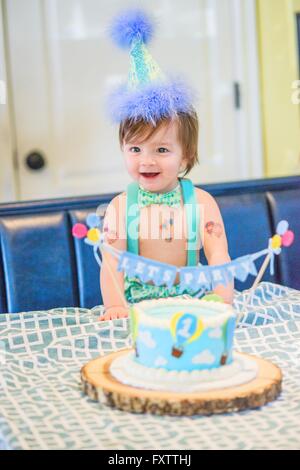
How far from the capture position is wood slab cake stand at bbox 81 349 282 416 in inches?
42.7

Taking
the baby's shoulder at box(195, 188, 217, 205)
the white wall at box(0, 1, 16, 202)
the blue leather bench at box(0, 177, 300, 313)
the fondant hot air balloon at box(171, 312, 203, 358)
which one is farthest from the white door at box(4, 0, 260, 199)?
the fondant hot air balloon at box(171, 312, 203, 358)

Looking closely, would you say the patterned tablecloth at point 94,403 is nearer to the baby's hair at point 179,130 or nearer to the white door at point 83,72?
the baby's hair at point 179,130

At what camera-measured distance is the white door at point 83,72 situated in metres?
3.12

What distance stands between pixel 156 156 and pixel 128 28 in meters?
0.24

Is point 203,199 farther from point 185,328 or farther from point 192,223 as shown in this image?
point 185,328

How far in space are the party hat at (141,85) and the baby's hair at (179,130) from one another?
13mm

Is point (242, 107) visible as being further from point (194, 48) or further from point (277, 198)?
point (277, 198)

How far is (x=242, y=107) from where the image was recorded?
3357 mm

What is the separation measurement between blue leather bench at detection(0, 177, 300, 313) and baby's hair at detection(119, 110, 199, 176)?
1.86 feet

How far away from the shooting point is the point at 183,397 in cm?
109

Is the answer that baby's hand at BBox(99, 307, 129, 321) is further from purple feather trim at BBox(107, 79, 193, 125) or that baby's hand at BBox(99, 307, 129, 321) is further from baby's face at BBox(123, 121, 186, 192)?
purple feather trim at BBox(107, 79, 193, 125)

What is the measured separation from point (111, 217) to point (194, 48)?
1.65 metres

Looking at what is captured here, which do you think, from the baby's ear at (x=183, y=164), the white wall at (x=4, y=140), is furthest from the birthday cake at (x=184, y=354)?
the white wall at (x=4, y=140)

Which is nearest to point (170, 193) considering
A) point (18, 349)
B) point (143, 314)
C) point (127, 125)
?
point (127, 125)
